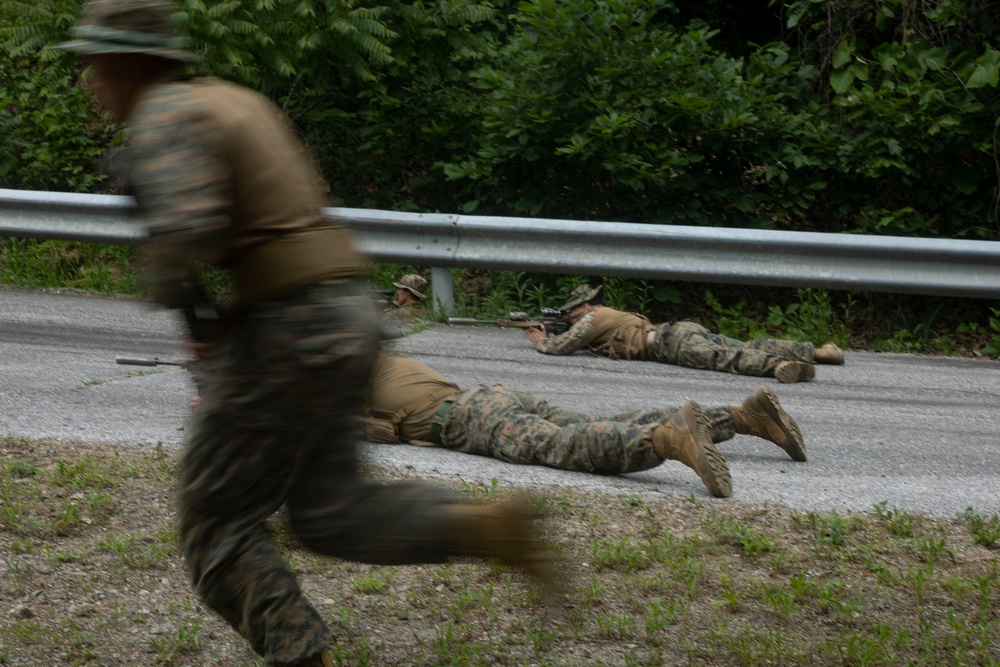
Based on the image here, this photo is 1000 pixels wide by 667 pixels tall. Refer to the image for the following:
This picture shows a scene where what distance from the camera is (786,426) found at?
5.34 meters

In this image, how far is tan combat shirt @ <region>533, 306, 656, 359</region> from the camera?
7.97 m

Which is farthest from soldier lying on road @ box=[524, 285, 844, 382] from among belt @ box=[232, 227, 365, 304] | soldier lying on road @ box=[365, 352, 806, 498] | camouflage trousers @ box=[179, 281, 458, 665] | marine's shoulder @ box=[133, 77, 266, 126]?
marine's shoulder @ box=[133, 77, 266, 126]

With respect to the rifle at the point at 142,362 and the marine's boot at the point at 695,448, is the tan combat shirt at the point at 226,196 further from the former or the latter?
the rifle at the point at 142,362

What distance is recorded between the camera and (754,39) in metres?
13.4

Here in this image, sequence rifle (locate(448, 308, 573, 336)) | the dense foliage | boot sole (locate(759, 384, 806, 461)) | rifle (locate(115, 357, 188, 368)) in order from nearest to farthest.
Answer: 1. boot sole (locate(759, 384, 806, 461))
2. rifle (locate(115, 357, 188, 368))
3. rifle (locate(448, 308, 573, 336))
4. the dense foliage

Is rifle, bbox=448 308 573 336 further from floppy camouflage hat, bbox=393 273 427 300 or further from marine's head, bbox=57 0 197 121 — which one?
marine's head, bbox=57 0 197 121

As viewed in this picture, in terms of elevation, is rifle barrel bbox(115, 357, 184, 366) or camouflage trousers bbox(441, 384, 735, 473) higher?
camouflage trousers bbox(441, 384, 735, 473)

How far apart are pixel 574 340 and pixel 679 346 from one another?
0.75 m

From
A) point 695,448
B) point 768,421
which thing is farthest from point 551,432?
point 768,421

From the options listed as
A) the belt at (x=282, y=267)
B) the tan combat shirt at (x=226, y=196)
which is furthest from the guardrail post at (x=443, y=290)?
the belt at (x=282, y=267)

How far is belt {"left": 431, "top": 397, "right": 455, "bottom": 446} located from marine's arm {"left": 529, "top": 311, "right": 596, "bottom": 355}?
2.70m

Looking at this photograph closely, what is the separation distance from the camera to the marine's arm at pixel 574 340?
802 cm

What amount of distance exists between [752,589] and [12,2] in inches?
346

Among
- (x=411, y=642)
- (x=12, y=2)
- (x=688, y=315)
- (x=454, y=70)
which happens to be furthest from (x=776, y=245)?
(x=12, y=2)
